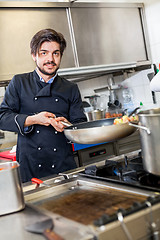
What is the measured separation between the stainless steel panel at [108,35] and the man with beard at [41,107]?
106 cm

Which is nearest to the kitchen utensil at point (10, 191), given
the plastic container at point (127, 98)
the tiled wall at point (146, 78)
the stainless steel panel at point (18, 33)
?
the stainless steel panel at point (18, 33)

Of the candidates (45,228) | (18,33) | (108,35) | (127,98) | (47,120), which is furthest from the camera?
(127,98)

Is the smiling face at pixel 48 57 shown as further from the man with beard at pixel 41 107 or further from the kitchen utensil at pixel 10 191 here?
the kitchen utensil at pixel 10 191

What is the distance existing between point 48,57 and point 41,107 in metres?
0.28

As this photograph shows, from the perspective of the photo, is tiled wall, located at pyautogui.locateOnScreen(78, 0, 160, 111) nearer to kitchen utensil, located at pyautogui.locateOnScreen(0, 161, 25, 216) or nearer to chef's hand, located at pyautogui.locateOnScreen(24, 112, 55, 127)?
chef's hand, located at pyautogui.locateOnScreen(24, 112, 55, 127)

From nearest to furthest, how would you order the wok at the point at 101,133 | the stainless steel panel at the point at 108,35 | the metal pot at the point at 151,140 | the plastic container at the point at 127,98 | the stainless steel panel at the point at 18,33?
1. the metal pot at the point at 151,140
2. the wok at the point at 101,133
3. the stainless steel panel at the point at 18,33
4. the stainless steel panel at the point at 108,35
5. the plastic container at the point at 127,98

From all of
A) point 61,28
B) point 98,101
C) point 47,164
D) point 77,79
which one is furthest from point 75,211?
point 98,101

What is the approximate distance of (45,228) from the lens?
69 centimetres

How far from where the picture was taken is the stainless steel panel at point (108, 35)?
279 cm

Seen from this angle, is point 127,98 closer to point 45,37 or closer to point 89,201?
point 45,37

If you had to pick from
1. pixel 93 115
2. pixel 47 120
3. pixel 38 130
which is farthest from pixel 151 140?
pixel 93 115

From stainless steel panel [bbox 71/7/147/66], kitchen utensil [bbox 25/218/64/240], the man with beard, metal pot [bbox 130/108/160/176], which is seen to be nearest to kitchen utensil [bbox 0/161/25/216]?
kitchen utensil [bbox 25/218/64/240]

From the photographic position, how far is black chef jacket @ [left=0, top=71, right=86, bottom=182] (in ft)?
5.59

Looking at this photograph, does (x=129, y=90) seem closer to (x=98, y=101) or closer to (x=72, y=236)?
(x=98, y=101)
